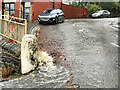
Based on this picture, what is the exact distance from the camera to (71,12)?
33125 millimetres

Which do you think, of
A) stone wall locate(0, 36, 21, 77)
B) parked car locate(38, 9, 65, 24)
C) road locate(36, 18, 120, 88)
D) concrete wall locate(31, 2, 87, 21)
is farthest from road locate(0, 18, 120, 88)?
concrete wall locate(31, 2, 87, 21)

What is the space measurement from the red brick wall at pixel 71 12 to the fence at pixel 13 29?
20171 millimetres

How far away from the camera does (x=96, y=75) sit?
21.4ft

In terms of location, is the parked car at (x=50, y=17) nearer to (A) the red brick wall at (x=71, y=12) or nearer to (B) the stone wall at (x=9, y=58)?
(B) the stone wall at (x=9, y=58)

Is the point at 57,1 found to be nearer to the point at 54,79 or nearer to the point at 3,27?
the point at 3,27

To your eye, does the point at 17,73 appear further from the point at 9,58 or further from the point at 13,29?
the point at 13,29

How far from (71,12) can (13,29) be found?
2441 cm

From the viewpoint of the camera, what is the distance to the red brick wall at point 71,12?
102 ft

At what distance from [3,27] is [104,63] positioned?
6.38 metres

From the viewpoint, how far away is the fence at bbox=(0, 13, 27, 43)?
8.51 meters

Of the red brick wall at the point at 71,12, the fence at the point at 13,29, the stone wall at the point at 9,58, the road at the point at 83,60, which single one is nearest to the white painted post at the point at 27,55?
the road at the point at 83,60

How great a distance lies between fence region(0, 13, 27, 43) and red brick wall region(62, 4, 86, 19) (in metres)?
20.2

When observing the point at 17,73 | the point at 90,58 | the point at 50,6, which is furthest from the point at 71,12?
the point at 17,73

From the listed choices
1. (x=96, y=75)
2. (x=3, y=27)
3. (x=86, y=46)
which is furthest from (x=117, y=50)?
(x=3, y=27)
